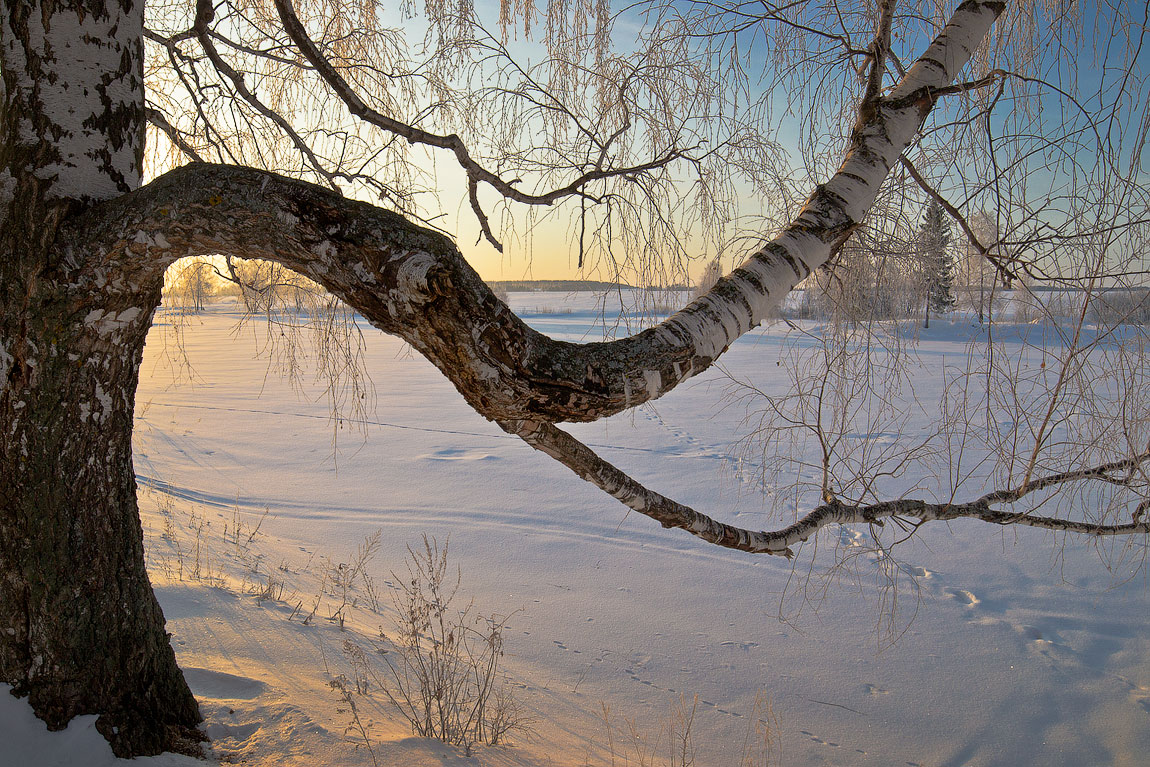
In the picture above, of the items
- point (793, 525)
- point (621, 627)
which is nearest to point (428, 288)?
point (793, 525)

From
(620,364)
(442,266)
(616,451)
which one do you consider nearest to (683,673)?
(620,364)

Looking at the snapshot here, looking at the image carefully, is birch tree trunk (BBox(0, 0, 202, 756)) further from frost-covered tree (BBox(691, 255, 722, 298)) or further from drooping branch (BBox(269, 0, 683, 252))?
frost-covered tree (BBox(691, 255, 722, 298))

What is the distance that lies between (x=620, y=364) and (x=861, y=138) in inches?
44.3

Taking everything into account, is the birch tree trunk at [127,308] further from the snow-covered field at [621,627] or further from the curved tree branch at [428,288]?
the snow-covered field at [621,627]

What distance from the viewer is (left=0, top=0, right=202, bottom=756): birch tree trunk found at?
166 centimetres

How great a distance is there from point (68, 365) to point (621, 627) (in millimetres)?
3612

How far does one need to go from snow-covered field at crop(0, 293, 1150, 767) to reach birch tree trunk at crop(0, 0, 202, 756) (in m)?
0.16

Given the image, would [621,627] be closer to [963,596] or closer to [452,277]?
[963,596]

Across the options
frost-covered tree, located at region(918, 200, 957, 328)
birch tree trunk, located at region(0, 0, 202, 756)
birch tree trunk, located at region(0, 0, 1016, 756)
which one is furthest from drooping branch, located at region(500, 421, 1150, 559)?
birch tree trunk, located at region(0, 0, 202, 756)

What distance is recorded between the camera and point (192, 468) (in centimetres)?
777

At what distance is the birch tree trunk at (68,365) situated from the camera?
166 cm

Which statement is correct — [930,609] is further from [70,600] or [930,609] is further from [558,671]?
[70,600]

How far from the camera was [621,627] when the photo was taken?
14.5 ft

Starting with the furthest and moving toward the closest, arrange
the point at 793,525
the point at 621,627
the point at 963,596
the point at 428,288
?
1. the point at 963,596
2. the point at 621,627
3. the point at 793,525
4. the point at 428,288
